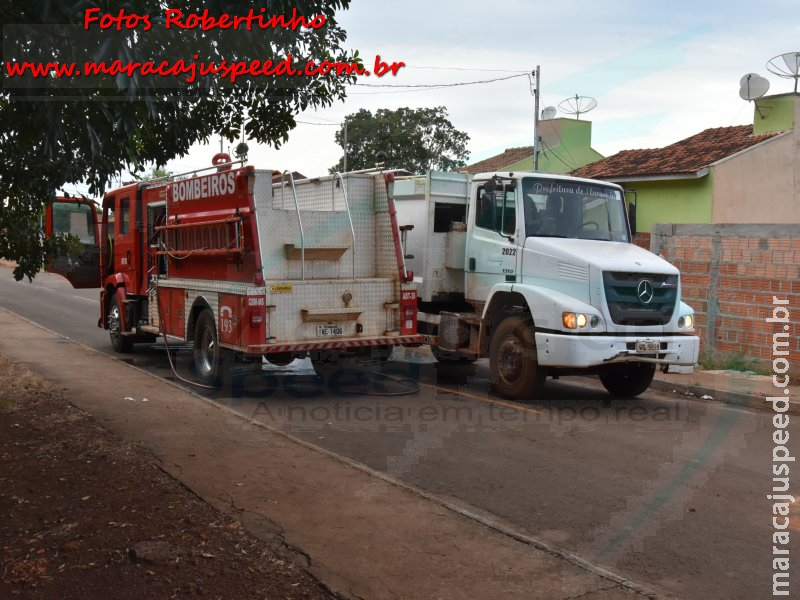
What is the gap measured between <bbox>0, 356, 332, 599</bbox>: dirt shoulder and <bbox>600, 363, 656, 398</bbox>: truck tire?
6153 mm

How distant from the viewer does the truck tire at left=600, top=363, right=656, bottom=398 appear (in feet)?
34.0

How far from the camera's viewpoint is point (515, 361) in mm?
10055

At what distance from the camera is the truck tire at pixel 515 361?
387 inches

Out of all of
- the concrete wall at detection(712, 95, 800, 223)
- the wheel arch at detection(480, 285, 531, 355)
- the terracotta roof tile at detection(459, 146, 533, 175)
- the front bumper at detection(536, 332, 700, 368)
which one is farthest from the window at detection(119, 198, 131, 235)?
the terracotta roof tile at detection(459, 146, 533, 175)

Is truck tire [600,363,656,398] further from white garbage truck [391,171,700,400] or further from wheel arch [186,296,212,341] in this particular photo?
wheel arch [186,296,212,341]

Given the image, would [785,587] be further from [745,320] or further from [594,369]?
[745,320]

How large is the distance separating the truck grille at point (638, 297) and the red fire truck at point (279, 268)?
2679mm

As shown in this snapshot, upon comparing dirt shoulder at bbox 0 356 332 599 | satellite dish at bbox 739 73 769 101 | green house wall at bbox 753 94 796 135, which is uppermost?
satellite dish at bbox 739 73 769 101

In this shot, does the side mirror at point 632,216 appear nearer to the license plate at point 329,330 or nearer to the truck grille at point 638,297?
the truck grille at point 638,297

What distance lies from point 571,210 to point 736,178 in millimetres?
14209

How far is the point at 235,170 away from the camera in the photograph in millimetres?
9891

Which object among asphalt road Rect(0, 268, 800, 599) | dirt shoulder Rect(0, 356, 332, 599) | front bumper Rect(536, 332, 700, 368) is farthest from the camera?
front bumper Rect(536, 332, 700, 368)

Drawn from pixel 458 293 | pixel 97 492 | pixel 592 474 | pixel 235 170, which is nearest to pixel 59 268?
pixel 235 170

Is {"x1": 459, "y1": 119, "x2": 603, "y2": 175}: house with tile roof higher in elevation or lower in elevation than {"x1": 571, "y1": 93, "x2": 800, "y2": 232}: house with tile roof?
higher
